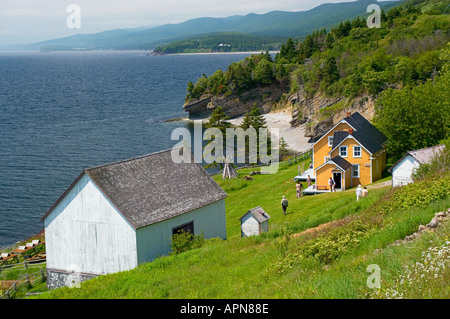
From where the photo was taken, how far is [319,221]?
25.0m

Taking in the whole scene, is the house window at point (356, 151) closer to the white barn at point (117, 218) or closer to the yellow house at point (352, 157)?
the yellow house at point (352, 157)

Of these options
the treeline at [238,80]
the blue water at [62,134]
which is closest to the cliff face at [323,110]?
the treeline at [238,80]

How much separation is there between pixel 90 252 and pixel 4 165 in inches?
1907

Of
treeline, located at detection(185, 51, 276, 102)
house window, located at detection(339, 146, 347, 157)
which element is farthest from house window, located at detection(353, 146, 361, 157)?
treeline, located at detection(185, 51, 276, 102)

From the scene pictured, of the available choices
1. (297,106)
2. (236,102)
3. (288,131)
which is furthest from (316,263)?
(236,102)

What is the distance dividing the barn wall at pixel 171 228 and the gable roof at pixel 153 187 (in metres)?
0.39

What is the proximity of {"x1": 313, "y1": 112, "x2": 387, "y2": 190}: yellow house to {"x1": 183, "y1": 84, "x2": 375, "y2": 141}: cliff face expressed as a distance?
2406 centimetres

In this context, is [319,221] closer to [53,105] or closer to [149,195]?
[149,195]

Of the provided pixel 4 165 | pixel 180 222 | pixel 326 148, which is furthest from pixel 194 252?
pixel 4 165

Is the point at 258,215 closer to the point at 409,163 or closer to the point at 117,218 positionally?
the point at 117,218

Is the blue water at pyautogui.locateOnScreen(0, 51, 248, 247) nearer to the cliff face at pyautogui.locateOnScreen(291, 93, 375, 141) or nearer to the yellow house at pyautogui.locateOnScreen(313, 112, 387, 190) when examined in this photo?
the cliff face at pyautogui.locateOnScreen(291, 93, 375, 141)

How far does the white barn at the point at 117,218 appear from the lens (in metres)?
25.3

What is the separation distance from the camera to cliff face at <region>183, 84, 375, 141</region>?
75062mm

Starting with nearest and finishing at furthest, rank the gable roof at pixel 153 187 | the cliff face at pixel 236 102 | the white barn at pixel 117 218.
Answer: the white barn at pixel 117 218 < the gable roof at pixel 153 187 < the cliff face at pixel 236 102
